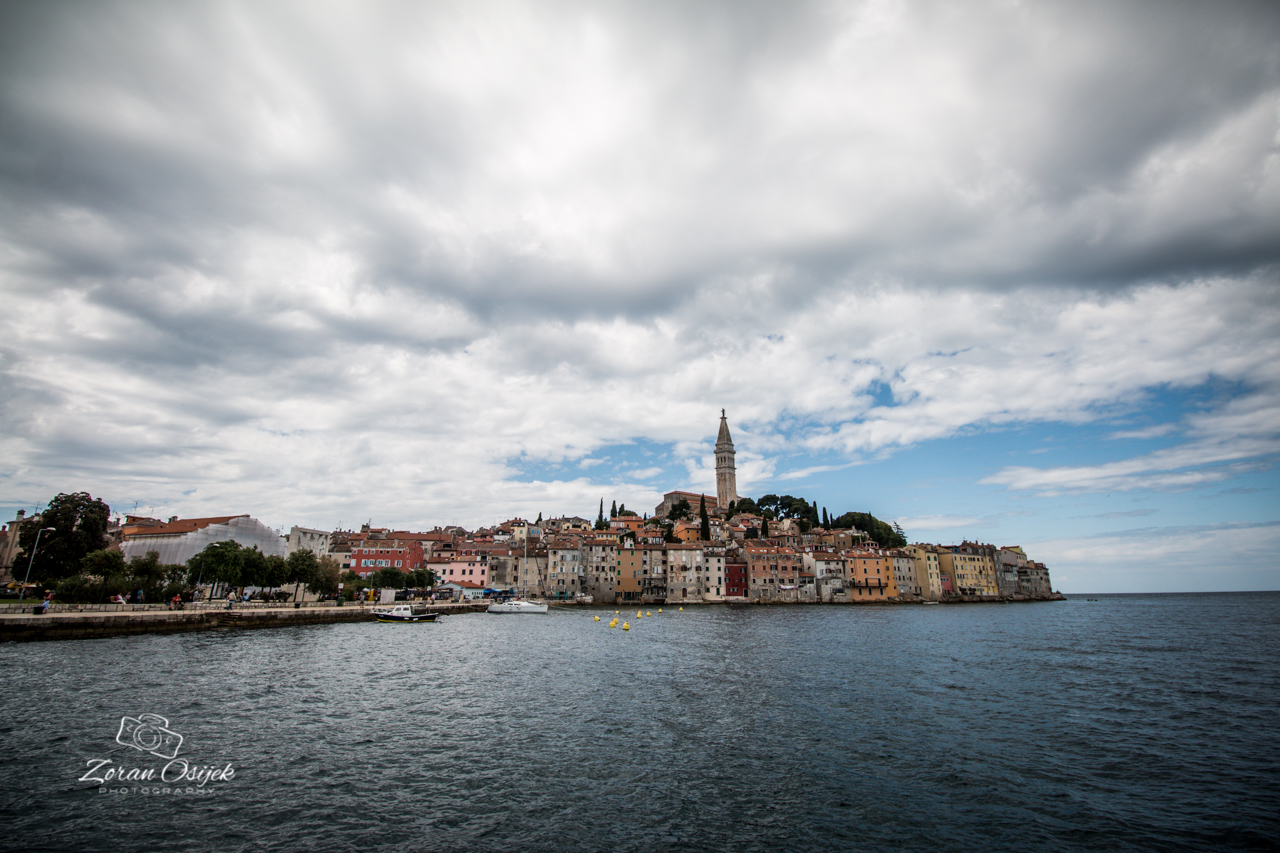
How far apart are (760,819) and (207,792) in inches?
476

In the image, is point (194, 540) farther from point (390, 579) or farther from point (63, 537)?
point (63, 537)

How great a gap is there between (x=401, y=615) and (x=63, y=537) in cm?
2848

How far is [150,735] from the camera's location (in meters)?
17.3

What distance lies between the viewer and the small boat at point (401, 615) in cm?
5991

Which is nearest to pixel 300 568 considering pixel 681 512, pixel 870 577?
pixel 681 512

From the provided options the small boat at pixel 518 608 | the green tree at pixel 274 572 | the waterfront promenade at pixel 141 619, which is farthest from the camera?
the small boat at pixel 518 608

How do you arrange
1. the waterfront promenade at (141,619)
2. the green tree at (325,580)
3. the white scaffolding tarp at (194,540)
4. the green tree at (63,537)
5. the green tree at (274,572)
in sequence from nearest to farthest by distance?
the waterfront promenade at (141,619) → the green tree at (63,537) → the green tree at (274,572) → the green tree at (325,580) → the white scaffolding tarp at (194,540)

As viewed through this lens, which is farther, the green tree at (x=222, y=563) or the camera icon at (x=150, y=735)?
the green tree at (x=222, y=563)

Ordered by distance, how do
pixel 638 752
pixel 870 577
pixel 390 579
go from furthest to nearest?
pixel 870 577
pixel 390 579
pixel 638 752

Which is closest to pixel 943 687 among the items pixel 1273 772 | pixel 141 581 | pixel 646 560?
pixel 1273 772

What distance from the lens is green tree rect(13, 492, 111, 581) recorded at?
50.2 m

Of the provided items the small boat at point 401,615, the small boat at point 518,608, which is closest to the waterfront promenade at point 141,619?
the small boat at point 401,615

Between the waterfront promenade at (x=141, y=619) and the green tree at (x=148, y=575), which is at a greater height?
the green tree at (x=148, y=575)

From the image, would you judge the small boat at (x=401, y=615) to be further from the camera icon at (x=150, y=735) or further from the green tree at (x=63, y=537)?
the camera icon at (x=150, y=735)
